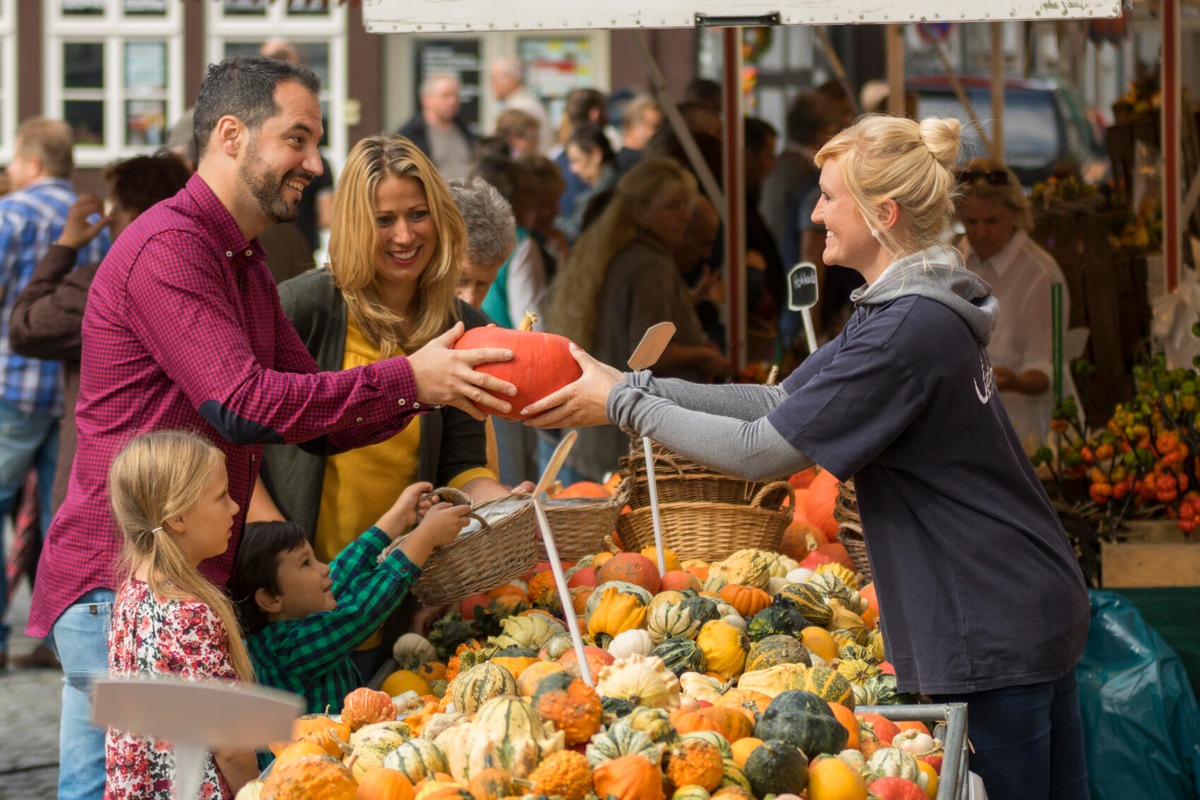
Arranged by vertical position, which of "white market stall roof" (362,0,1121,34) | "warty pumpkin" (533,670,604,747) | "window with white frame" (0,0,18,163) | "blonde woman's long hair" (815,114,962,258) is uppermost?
"window with white frame" (0,0,18,163)

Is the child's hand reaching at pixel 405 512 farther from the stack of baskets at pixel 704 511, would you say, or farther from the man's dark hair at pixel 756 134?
Result: the man's dark hair at pixel 756 134

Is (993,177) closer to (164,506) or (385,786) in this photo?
(164,506)

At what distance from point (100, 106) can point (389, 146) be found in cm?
1343

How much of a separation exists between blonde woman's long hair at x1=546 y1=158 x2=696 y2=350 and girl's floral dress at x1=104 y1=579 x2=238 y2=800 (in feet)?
11.8

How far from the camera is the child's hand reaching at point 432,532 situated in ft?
9.70

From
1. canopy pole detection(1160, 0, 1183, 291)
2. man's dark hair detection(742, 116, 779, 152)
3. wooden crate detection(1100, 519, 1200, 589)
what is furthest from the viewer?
man's dark hair detection(742, 116, 779, 152)

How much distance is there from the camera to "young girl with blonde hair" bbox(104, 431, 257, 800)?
8.16 feet

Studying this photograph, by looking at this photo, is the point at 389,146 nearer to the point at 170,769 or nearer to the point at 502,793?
the point at 170,769

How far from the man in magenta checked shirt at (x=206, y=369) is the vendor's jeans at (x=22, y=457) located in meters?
3.33

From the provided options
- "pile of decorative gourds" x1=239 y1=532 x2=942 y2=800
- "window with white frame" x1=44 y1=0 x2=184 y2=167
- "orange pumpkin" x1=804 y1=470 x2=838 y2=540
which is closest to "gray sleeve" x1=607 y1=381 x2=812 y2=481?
"pile of decorative gourds" x1=239 y1=532 x2=942 y2=800

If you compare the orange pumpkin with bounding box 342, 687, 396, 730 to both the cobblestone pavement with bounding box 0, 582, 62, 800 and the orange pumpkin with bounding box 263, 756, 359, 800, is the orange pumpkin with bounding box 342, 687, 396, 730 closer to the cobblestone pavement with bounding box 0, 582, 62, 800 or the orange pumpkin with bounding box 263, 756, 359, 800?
the orange pumpkin with bounding box 263, 756, 359, 800

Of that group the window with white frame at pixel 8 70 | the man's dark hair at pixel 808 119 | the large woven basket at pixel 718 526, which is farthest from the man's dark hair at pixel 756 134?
the window with white frame at pixel 8 70

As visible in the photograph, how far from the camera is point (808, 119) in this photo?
8406mm

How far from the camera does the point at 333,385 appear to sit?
8.79 feet
